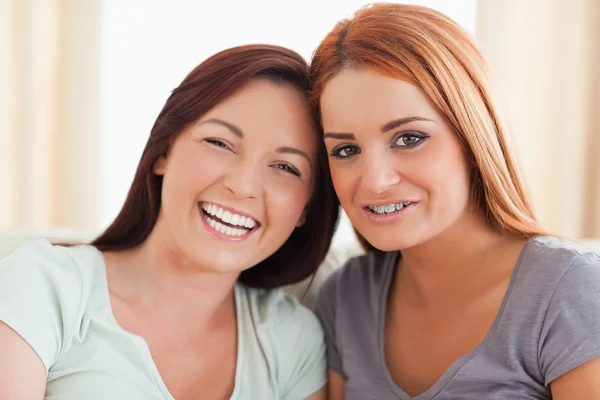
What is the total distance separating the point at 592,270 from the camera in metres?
1.37

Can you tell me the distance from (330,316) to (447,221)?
474 millimetres

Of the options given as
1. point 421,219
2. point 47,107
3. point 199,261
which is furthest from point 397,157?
point 47,107

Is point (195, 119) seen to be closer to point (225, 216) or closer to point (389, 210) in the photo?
point (225, 216)

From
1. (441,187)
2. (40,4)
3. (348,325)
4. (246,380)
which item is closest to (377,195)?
(441,187)

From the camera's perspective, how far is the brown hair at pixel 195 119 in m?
1.59

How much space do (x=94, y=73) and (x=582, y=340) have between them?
2.48 m

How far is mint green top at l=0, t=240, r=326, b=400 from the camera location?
1375 millimetres

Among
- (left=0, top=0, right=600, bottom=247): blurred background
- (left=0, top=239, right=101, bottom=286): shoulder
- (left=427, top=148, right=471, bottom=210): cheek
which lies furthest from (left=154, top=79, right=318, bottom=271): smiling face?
(left=0, top=0, right=600, bottom=247): blurred background

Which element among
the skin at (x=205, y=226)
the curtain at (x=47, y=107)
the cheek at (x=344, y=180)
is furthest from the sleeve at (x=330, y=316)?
the curtain at (x=47, y=107)

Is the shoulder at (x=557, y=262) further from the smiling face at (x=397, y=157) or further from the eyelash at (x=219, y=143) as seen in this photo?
the eyelash at (x=219, y=143)

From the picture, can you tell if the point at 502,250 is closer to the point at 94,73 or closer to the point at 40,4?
the point at 94,73

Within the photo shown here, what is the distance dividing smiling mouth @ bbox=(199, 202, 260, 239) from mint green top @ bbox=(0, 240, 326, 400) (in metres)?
0.27

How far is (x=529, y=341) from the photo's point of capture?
1.38 meters

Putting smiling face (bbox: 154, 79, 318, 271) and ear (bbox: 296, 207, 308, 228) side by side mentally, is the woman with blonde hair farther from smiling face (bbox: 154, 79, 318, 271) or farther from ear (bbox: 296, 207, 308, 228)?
ear (bbox: 296, 207, 308, 228)
